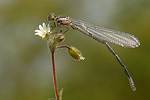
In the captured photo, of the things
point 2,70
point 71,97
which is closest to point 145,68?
point 71,97

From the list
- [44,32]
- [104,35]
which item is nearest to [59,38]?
[44,32]

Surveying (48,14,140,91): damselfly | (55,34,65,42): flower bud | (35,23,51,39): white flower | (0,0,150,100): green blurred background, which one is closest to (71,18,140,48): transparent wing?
(48,14,140,91): damselfly

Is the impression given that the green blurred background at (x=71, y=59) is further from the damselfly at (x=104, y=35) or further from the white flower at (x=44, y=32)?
the white flower at (x=44, y=32)

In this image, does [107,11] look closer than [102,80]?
No

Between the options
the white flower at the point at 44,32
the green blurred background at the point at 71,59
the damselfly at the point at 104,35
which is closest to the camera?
the white flower at the point at 44,32

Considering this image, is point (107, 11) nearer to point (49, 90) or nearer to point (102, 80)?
point (102, 80)

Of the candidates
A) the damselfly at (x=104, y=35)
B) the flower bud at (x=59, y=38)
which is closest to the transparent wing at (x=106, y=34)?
the damselfly at (x=104, y=35)

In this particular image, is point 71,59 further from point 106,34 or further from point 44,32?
point 44,32

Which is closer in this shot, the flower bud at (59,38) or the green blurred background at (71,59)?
the flower bud at (59,38)

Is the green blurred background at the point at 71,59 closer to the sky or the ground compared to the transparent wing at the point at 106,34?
closer to the sky
